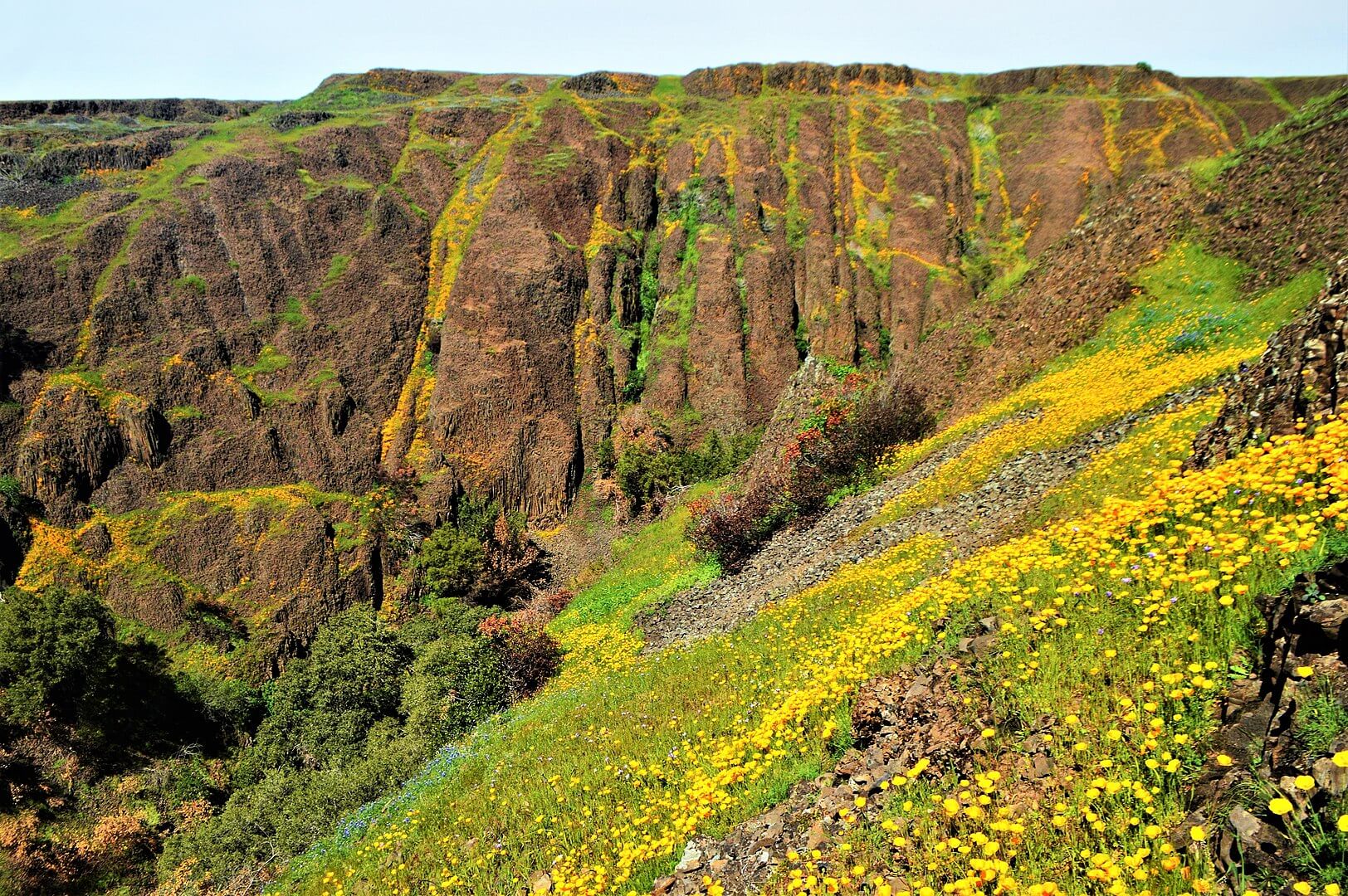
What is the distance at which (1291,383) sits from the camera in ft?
25.2

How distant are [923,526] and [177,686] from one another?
28964mm

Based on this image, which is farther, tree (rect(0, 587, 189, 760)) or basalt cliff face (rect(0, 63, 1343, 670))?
basalt cliff face (rect(0, 63, 1343, 670))

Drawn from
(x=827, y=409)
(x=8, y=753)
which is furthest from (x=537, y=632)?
(x=8, y=753)

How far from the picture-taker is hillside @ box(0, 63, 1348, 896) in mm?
5090

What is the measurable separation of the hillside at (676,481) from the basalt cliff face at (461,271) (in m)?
0.31

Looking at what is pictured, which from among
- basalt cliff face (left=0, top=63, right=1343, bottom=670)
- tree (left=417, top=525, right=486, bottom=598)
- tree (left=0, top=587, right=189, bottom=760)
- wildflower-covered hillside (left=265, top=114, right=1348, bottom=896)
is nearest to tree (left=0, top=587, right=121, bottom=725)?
tree (left=0, top=587, right=189, bottom=760)

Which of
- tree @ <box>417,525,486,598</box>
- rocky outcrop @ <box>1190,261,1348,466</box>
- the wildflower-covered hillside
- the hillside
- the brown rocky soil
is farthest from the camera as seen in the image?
tree @ <box>417,525,486,598</box>

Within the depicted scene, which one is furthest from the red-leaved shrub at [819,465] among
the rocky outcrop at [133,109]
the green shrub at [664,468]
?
the rocky outcrop at [133,109]

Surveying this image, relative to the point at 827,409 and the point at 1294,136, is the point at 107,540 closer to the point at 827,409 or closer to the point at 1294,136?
the point at 827,409

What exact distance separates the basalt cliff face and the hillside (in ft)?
1.02

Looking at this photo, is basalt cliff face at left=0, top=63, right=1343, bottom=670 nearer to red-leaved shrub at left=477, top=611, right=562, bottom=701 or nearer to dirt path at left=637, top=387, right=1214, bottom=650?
dirt path at left=637, top=387, right=1214, bottom=650

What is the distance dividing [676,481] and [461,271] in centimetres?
2101

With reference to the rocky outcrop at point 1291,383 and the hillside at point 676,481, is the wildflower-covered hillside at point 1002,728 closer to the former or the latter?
the hillside at point 676,481

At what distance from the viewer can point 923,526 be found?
46.8 feet
